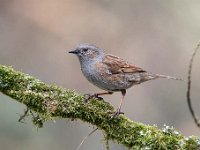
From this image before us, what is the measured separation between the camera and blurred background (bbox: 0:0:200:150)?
1355cm

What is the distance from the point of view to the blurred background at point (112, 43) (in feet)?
44.4

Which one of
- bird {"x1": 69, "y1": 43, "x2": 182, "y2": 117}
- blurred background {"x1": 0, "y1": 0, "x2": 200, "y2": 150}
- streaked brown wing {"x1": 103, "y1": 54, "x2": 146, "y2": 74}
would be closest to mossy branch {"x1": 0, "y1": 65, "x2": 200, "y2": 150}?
bird {"x1": 69, "y1": 43, "x2": 182, "y2": 117}

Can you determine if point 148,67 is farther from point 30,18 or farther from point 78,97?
point 78,97

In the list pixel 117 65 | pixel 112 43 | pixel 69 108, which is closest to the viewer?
pixel 69 108

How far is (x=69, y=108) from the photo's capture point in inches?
232

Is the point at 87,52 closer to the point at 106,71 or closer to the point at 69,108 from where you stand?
the point at 106,71

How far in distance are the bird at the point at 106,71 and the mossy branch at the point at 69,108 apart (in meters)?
0.93

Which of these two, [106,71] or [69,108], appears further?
[106,71]

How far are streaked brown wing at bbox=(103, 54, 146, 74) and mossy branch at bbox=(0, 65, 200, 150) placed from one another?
115 cm

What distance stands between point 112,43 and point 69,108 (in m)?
10.4

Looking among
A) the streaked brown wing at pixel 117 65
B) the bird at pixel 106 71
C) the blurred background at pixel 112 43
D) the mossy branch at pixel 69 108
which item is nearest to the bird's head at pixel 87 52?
the bird at pixel 106 71

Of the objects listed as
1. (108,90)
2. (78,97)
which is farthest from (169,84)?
(78,97)

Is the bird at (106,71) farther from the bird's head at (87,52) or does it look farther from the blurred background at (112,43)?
the blurred background at (112,43)

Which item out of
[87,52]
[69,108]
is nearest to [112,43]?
[87,52]
